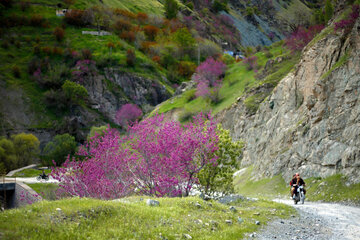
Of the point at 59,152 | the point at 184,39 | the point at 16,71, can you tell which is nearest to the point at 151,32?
the point at 184,39

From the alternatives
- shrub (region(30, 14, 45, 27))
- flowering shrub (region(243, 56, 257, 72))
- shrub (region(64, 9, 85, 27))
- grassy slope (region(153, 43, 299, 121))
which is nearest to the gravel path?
grassy slope (region(153, 43, 299, 121))

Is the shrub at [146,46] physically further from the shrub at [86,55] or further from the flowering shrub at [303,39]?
the flowering shrub at [303,39]

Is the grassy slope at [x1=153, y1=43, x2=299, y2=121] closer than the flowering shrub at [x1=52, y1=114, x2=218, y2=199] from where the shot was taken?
No

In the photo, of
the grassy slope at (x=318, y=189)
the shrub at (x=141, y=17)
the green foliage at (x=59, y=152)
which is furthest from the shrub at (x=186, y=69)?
the grassy slope at (x=318, y=189)

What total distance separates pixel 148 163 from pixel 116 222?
9095mm

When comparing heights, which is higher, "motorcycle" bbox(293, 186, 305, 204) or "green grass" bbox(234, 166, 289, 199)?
"motorcycle" bbox(293, 186, 305, 204)

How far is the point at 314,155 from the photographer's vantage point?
29.1 meters

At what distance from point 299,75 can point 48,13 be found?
Result: 12917 cm

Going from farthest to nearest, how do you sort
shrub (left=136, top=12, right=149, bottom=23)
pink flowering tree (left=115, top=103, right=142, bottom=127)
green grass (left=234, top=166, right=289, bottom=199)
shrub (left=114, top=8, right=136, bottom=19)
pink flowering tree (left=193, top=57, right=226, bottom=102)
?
shrub (left=136, top=12, right=149, bottom=23) → shrub (left=114, top=8, right=136, bottom=19) → pink flowering tree (left=115, top=103, right=142, bottom=127) → pink flowering tree (left=193, top=57, right=226, bottom=102) → green grass (left=234, top=166, right=289, bottom=199)

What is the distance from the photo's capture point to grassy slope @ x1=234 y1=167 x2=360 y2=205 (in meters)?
23.1

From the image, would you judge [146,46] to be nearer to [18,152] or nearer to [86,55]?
[86,55]

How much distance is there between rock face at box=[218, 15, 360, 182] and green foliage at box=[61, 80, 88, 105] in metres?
73.6

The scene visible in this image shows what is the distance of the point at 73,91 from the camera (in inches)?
4021

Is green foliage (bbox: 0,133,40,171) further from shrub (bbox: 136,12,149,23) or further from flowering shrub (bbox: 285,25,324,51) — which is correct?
shrub (bbox: 136,12,149,23)
